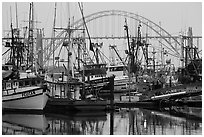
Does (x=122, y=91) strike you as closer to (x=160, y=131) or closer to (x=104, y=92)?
(x=104, y=92)

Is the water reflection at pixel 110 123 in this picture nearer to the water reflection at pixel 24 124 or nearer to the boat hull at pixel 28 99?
the water reflection at pixel 24 124

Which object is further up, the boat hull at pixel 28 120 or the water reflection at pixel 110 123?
the boat hull at pixel 28 120

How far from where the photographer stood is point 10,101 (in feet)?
136

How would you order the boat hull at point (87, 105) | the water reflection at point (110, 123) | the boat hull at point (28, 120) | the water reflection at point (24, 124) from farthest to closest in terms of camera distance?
the boat hull at point (87, 105)
the boat hull at point (28, 120)
the water reflection at point (110, 123)
the water reflection at point (24, 124)

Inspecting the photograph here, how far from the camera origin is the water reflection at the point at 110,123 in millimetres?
30281

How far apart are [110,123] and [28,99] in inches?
360

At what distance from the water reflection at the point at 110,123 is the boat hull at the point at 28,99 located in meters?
1.75

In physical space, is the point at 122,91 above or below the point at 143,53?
below

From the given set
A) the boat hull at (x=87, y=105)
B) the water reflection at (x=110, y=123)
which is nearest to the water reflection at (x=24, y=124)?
the water reflection at (x=110, y=123)

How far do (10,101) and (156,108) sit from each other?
39.7 ft

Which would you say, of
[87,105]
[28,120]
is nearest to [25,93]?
[87,105]

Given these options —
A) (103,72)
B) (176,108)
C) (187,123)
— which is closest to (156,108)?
(176,108)

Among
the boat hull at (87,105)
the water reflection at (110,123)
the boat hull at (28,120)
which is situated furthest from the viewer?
the boat hull at (87,105)

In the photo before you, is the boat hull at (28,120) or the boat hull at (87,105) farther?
the boat hull at (87,105)
